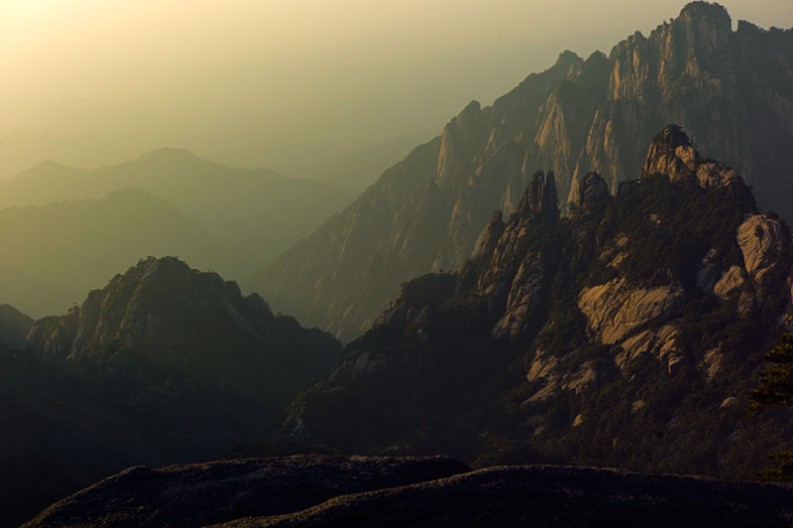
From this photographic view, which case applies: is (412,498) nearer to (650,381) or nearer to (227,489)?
(227,489)

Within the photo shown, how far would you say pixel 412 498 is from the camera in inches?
1793

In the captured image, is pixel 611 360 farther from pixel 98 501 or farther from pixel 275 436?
pixel 98 501

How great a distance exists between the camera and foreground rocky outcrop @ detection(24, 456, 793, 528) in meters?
43.5

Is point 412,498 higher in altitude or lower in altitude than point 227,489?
lower

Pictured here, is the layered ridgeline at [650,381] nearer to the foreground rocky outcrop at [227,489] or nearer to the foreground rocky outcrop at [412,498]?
the foreground rocky outcrop at [227,489]

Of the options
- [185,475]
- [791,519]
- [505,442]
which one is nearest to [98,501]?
[185,475]

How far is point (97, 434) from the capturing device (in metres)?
167

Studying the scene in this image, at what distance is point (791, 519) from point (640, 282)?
5925 inches

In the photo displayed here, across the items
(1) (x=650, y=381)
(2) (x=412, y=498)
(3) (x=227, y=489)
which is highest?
(1) (x=650, y=381)

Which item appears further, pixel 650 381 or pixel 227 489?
pixel 650 381

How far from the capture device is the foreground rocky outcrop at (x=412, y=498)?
43.5 m

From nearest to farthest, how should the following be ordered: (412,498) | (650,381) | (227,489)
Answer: (412,498), (227,489), (650,381)

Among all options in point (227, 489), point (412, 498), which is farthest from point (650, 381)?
point (412, 498)

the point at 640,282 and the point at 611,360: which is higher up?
the point at 640,282
